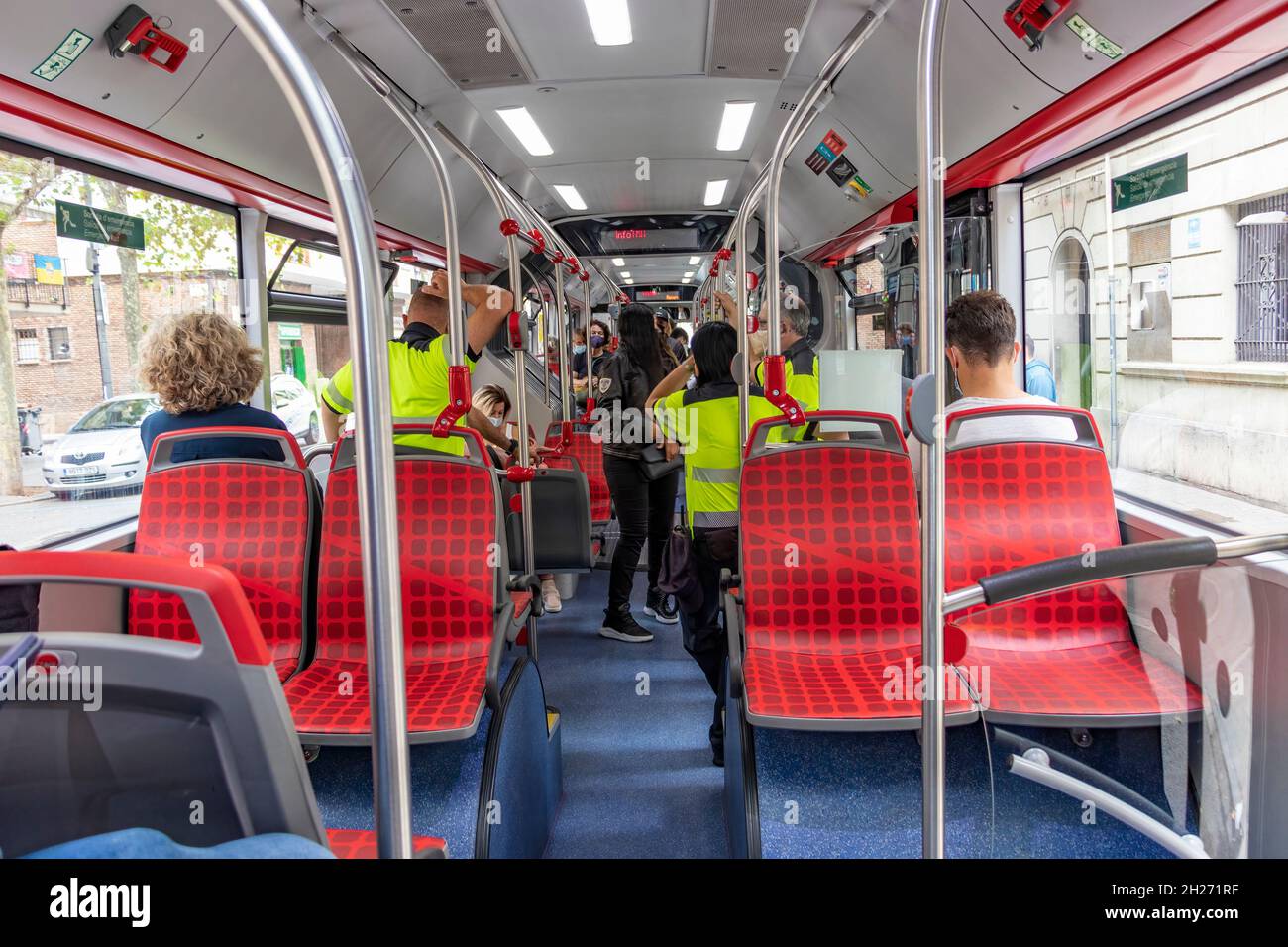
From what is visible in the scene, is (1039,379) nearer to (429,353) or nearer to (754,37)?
(754,37)

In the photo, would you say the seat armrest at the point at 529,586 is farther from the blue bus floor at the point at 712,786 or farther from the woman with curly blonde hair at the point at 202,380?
the woman with curly blonde hair at the point at 202,380

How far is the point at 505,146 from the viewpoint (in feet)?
18.4

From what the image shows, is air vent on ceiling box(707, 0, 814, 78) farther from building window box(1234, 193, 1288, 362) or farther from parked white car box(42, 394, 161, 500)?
parked white car box(42, 394, 161, 500)

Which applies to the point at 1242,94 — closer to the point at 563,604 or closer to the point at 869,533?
the point at 869,533

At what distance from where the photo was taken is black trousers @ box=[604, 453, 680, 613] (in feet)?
15.3

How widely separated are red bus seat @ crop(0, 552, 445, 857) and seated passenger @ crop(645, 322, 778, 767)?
241 centimetres

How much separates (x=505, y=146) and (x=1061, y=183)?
3.37 metres

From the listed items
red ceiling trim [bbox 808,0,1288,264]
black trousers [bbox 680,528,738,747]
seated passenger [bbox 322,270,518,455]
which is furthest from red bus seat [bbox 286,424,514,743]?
red ceiling trim [bbox 808,0,1288,264]

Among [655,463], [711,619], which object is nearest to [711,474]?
[711,619]

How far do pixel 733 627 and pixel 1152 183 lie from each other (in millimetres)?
Result: 2122

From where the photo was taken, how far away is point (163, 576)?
0.92 metres

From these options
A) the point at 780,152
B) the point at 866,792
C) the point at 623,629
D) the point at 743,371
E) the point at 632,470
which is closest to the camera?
the point at 866,792

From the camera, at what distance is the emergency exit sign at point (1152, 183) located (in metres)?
2.84
